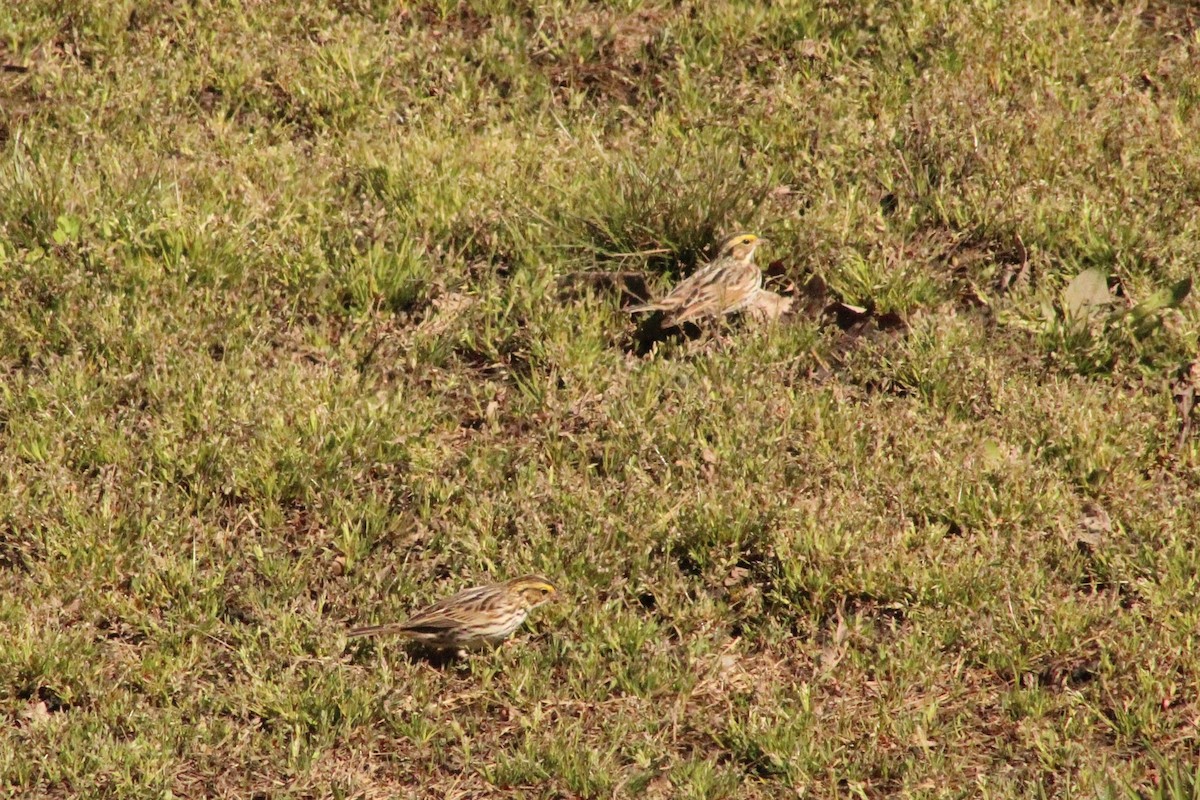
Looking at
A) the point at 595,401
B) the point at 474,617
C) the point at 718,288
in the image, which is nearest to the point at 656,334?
the point at 718,288

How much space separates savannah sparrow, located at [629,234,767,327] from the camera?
853 cm

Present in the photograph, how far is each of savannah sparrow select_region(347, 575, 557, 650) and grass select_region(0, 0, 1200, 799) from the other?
0.16 meters

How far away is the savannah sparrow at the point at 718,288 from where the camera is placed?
336 inches

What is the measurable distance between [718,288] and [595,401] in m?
0.93

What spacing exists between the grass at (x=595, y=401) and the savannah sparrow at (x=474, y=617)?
6.4 inches

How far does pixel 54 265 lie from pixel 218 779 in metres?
3.28

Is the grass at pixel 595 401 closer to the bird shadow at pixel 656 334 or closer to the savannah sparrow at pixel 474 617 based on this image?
the bird shadow at pixel 656 334

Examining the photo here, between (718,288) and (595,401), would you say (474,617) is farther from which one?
(718,288)

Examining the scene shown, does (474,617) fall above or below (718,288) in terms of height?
below

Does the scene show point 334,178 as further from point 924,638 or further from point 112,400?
point 924,638

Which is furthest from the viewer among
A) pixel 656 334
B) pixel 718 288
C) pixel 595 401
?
pixel 656 334

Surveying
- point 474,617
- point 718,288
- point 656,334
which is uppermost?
point 718,288

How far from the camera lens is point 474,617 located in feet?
22.5

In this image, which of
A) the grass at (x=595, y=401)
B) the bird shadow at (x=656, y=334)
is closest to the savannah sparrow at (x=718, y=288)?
the bird shadow at (x=656, y=334)
